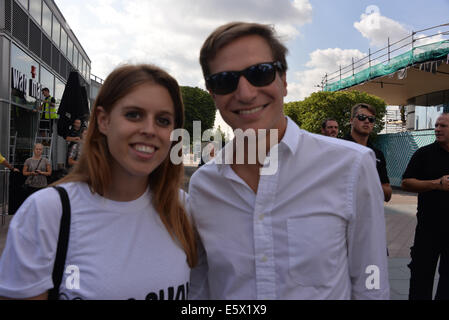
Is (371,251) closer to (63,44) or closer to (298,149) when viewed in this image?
(298,149)

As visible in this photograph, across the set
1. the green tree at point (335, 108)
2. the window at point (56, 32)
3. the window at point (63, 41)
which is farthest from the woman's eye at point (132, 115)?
the green tree at point (335, 108)

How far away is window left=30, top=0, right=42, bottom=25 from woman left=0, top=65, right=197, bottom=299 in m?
13.8

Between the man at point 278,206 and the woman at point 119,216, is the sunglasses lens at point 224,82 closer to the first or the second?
the man at point 278,206

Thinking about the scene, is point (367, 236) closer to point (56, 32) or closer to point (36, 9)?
point (36, 9)

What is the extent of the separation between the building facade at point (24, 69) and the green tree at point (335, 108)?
12795 millimetres

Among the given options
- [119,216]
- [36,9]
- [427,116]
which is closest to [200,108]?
[427,116]

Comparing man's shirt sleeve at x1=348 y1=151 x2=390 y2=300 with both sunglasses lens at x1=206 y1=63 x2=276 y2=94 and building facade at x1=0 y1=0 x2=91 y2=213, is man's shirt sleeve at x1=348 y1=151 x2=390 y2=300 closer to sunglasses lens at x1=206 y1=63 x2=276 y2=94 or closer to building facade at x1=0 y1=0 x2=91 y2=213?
sunglasses lens at x1=206 y1=63 x2=276 y2=94

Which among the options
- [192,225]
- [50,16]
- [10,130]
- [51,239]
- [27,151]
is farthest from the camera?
[50,16]

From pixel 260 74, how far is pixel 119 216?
0.94 m

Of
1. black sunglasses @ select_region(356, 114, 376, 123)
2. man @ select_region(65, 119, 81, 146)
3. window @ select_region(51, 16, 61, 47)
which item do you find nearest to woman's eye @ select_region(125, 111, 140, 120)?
black sunglasses @ select_region(356, 114, 376, 123)

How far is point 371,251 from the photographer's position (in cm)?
166

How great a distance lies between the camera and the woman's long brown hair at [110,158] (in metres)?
1.71
